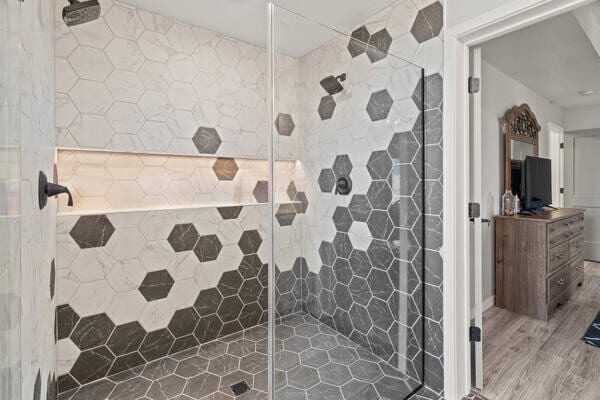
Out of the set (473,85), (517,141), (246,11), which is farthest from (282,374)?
(517,141)

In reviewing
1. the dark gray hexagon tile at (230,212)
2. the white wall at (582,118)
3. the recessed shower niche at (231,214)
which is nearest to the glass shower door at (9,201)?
the recessed shower niche at (231,214)

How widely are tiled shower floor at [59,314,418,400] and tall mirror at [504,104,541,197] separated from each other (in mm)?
2435

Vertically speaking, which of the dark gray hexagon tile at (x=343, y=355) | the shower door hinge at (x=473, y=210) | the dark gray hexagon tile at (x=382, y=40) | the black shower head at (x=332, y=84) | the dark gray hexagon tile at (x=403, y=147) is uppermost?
the dark gray hexagon tile at (x=382, y=40)

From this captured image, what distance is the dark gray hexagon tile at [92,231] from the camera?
169 cm

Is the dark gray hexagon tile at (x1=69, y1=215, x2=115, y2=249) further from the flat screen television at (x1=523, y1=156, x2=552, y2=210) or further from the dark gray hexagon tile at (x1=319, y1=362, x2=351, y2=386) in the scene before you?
the flat screen television at (x1=523, y1=156, x2=552, y2=210)

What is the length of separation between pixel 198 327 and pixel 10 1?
2.13 metres

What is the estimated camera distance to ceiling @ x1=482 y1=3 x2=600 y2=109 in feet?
6.70

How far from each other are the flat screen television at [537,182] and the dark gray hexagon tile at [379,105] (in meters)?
2.33

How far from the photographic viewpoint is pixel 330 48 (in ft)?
4.79

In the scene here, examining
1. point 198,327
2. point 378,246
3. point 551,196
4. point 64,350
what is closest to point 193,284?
point 198,327

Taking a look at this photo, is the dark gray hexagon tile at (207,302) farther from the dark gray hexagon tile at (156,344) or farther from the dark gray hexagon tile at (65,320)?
the dark gray hexagon tile at (65,320)

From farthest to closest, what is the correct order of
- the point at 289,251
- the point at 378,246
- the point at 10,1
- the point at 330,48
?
the point at 378,246, the point at 330,48, the point at 289,251, the point at 10,1

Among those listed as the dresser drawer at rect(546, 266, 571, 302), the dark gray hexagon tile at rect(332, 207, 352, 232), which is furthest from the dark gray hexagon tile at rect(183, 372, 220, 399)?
the dresser drawer at rect(546, 266, 571, 302)

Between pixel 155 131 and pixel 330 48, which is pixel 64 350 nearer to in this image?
pixel 155 131
